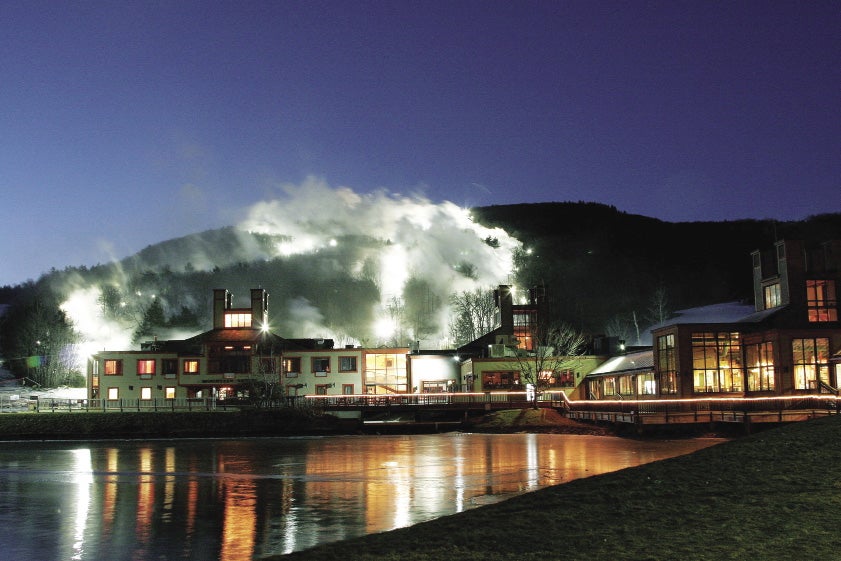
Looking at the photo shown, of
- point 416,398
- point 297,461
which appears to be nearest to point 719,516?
point 297,461

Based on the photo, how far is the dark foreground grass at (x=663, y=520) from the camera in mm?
8992

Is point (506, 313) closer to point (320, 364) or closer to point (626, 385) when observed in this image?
point (320, 364)

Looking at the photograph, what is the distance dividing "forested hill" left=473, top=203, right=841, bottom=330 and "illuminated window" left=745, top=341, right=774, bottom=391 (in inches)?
3218

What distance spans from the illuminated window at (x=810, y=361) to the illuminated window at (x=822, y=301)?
260 centimetres

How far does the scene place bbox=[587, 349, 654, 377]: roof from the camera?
185 feet

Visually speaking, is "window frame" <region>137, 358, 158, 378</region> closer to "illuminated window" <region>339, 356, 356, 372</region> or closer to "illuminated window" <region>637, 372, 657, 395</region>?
"illuminated window" <region>339, 356, 356, 372</region>

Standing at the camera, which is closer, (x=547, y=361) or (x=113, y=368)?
(x=547, y=361)

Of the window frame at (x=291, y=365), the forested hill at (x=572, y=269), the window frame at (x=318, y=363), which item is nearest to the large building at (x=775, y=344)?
the window frame at (x=318, y=363)

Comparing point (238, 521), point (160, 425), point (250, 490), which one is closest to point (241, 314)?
point (160, 425)

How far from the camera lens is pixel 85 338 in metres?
112

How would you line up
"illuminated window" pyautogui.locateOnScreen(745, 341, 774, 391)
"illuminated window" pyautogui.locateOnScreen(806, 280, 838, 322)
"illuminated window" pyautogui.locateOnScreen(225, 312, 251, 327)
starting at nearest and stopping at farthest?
"illuminated window" pyautogui.locateOnScreen(745, 341, 774, 391)
"illuminated window" pyautogui.locateOnScreen(806, 280, 838, 322)
"illuminated window" pyautogui.locateOnScreen(225, 312, 251, 327)

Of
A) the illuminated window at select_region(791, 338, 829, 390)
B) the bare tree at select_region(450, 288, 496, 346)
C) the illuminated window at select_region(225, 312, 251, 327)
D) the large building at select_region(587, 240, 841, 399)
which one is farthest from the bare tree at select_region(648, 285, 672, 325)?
the illuminated window at select_region(791, 338, 829, 390)

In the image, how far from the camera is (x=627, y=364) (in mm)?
60312

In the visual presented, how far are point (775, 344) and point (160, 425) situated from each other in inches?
1516
